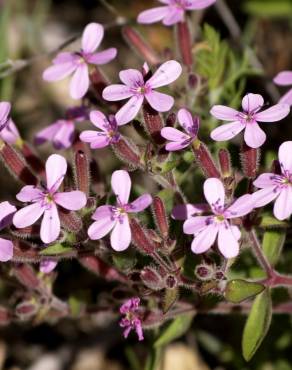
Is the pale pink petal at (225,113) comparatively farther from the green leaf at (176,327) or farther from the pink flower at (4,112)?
the green leaf at (176,327)

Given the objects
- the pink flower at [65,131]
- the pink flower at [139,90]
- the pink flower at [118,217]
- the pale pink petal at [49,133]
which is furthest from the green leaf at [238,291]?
the pale pink petal at [49,133]

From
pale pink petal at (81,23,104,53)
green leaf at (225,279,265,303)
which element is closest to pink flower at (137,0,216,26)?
pale pink petal at (81,23,104,53)

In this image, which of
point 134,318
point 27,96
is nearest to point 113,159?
point 27,96

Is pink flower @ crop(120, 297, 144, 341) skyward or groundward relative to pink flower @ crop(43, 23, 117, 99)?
groundward

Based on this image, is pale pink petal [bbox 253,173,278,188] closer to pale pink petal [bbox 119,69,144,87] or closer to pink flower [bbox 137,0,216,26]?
pale pink petal [bbox 119,69,144,87]

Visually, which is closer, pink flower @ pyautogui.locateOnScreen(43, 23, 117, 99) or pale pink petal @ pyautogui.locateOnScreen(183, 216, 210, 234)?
pale pink petal @ pyautogui.locateOnScreen(183, 216, 210, 234)

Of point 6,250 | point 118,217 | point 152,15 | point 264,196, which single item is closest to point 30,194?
point 6,250

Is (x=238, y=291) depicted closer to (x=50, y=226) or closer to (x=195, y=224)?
(x=195, y=224)
